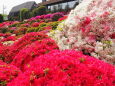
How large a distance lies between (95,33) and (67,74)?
70.0 inches

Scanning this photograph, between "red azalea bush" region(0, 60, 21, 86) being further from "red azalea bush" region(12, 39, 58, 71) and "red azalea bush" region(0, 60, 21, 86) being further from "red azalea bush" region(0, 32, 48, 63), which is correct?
"red azalea bush" region(0, 32, 48, 63)

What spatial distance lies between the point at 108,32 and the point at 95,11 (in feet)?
2.40

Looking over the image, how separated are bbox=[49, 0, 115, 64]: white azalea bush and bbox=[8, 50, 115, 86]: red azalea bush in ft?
3.11

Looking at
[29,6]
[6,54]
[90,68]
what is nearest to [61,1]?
[29,6]

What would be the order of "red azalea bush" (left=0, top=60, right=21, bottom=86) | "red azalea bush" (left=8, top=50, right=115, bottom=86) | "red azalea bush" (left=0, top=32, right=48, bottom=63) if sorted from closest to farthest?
"red azalea bush" (left=8, top=50, right=115, bottom=86) → "red azalea bush" (left=0, top=60, right=21, bottom=86) → "red azalea bush" (left=0, top=32, right=48, bottom=63)

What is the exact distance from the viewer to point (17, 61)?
5.05 metres

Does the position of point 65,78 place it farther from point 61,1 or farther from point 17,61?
→ point 61,1

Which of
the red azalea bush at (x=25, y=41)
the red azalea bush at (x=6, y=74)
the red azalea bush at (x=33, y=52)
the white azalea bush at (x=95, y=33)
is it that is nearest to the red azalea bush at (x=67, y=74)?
the red azalea bush at (x=6, y=74)

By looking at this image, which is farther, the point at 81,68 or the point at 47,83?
the point at 81,68

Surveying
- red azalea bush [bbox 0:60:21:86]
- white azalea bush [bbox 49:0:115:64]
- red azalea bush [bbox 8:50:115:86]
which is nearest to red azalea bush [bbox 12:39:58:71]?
white azalea bush [bbox 49:0:115:64]

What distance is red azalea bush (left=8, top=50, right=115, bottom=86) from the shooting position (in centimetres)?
271

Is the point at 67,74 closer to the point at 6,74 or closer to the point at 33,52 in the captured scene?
the point at 6,74

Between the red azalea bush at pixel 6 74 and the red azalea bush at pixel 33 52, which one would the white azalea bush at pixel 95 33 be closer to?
the red azalea bush at pixel 33 52

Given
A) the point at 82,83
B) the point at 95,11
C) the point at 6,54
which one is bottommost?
the point at 6,54
